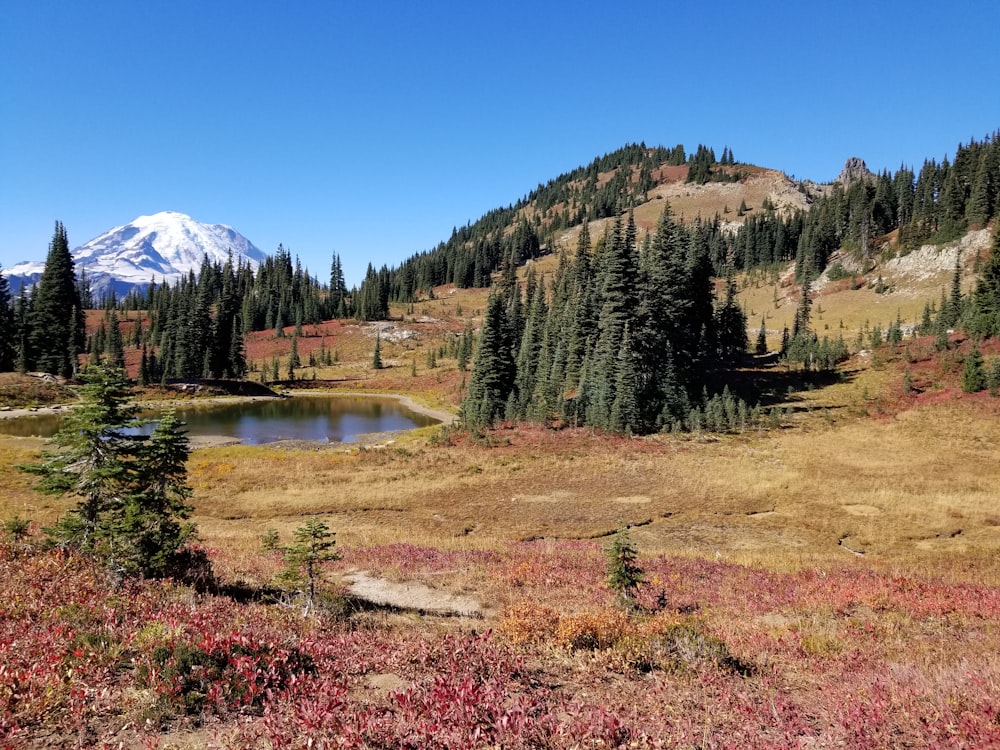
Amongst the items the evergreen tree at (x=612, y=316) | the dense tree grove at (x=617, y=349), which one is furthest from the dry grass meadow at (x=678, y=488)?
the dense tree grove at (x=617, y=349)

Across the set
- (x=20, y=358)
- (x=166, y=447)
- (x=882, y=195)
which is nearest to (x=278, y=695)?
(x=166, y=447)

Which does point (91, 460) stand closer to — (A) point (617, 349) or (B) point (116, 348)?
(A) point (617, 349)

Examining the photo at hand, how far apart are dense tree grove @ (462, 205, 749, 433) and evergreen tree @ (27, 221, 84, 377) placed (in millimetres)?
65112

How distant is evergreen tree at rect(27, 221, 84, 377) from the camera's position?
7675cm

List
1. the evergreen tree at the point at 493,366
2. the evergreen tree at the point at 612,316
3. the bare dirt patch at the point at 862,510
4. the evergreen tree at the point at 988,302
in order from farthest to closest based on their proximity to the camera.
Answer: the evergreen tree at the point at 988,302, the evergreen tree at the point at 493,366, the evergreen tree at the point at 612,316, the bare dirt patch at the point at 862,510

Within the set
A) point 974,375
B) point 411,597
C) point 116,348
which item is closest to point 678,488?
point 411,597

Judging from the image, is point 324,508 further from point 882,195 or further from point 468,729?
point 882,195

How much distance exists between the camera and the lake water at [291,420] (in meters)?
58.2

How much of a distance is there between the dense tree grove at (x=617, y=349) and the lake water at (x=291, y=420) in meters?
15.3

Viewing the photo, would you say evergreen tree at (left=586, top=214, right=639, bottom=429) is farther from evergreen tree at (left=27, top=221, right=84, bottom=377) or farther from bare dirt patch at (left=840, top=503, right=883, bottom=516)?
evergreen tree at (left=27, top=221, right=84, bottom=377)

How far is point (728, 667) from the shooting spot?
7.89 meters

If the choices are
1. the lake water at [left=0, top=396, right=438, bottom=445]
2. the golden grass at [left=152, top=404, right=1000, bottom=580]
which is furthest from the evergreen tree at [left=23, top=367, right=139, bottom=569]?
the lake water at [left=0, top=396, right=438, bottom=445]

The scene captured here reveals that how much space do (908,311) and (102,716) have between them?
4539 inches

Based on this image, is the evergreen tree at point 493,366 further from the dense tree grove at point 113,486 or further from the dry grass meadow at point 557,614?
the dense tree grove at point 113,486
